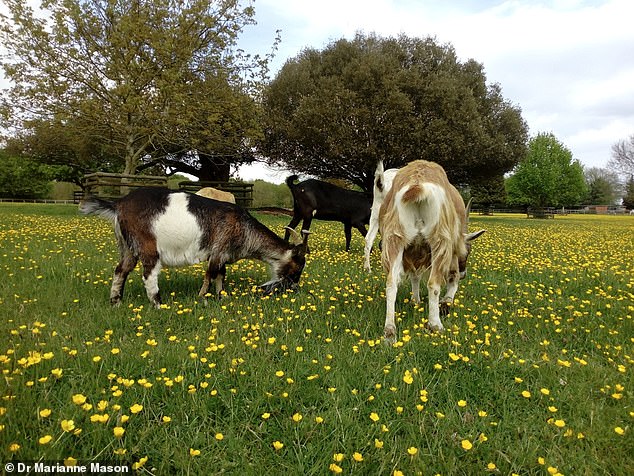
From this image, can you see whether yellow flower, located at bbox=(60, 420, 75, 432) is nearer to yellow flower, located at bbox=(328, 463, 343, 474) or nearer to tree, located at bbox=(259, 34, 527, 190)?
yellow flower, located at bbox=(328, 463, 343, 474)

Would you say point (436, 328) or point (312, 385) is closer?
point (312, 385)

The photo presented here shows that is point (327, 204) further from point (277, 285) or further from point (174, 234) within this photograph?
point (174, 234)

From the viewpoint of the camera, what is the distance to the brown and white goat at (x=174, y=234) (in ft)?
16.0

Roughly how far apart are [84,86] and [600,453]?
918 inches

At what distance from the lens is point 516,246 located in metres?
11.9

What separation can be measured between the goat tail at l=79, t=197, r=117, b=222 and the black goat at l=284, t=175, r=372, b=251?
5.68 m

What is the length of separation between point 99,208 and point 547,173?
5611 centimetres

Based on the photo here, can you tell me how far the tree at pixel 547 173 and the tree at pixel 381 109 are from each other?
2741cm

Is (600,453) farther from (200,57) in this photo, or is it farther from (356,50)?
(356,50)

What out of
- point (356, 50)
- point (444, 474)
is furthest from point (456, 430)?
point (356, 50)

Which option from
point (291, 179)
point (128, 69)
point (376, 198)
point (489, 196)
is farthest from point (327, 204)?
point (489, 196)

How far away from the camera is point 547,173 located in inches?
1960

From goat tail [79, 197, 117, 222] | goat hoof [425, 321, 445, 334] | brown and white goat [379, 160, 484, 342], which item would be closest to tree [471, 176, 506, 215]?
brown and white goat [379, 160, 484, 342]

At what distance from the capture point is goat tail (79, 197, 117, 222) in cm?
497
